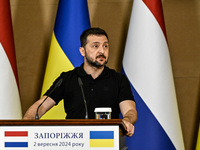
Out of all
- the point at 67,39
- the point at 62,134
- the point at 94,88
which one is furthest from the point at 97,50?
the point at 67,39

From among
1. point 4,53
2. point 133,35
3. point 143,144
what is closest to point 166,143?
point 143,144

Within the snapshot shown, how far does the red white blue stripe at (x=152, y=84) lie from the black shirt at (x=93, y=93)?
2.93 ft

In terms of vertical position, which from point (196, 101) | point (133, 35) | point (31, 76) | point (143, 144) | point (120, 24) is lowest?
point (143, 144)

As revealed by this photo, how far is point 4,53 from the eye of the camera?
11.9ft

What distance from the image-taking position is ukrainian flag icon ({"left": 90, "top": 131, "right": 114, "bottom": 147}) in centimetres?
169

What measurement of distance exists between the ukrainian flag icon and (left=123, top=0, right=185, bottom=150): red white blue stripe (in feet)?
5.81

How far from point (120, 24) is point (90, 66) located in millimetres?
1700

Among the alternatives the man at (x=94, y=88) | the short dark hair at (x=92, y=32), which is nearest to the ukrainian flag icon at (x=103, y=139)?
the man at (x=94, y=88)

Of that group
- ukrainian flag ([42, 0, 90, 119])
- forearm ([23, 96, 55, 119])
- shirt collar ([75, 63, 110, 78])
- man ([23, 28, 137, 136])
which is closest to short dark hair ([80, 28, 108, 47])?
man ([23, 28, 137, 136])

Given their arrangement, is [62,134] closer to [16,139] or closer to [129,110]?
[16,139]

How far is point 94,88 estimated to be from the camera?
2.59 m

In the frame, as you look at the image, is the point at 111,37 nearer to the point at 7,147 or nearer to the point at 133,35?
the point at 133,35

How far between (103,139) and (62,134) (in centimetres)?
20

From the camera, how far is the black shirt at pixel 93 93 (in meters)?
2.54
